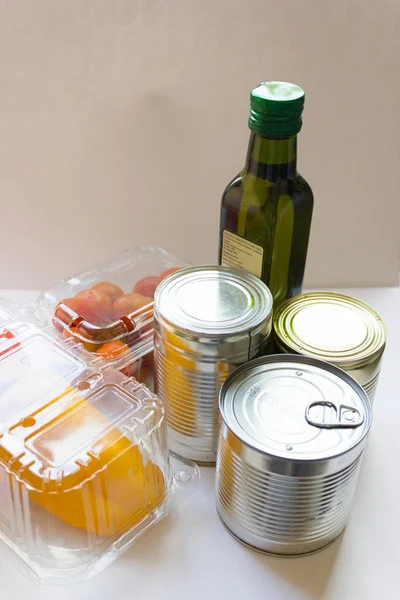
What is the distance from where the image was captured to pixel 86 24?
0.94 metres

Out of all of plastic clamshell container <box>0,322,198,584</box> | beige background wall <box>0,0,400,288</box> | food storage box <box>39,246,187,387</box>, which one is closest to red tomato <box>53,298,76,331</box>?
food storage box <box>39,246,187,387</box>

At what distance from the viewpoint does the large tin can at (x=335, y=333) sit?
705 mm

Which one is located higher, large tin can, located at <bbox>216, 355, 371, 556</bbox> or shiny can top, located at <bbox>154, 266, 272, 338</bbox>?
shiny can top, located at <bbox>154, 266, 272, 338</bbox>

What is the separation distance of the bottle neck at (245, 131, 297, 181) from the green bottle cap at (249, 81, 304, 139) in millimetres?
18

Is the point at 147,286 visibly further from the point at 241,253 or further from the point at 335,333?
the point at 335,333

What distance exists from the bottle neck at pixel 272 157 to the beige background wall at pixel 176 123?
25 cm

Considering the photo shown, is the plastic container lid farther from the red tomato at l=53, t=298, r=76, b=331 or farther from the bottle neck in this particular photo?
the bottle neck

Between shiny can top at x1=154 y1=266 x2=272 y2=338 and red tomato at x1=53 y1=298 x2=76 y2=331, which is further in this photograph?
red tomato at x1=53 y1=298 x2=76 y2=331

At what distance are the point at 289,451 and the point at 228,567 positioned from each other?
6.5 inches

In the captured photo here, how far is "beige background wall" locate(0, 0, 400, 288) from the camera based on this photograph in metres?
0.94

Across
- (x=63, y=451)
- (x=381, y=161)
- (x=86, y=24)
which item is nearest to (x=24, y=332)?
(x=63, y=451)

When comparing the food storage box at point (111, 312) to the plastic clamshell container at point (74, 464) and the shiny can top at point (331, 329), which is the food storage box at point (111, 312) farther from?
the shiny can top at point (331, 329)

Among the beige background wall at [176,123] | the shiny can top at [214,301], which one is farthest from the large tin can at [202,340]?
the beige background wall at [176,123]

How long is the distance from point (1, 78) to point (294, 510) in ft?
2.32
